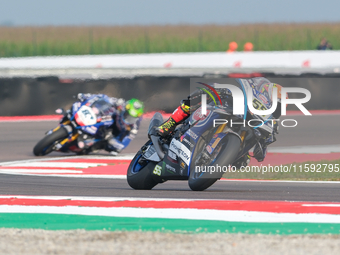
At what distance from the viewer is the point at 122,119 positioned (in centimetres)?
1209

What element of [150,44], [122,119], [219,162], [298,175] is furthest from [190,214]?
[150,44]

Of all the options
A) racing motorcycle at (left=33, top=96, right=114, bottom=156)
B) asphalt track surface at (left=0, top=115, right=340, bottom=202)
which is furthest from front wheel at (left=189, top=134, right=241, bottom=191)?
racing motorcycle at (left=33, top=96, right=114, bottom=156)

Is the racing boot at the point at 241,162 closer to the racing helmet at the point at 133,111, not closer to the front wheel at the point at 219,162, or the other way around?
the front wheel at the point at 219,162

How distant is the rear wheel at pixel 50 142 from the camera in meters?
12.0

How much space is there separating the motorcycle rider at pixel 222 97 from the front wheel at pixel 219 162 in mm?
368

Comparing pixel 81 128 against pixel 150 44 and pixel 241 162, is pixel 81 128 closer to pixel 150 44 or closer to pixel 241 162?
pixel 241 162

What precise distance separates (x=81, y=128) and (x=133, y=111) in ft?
3.28

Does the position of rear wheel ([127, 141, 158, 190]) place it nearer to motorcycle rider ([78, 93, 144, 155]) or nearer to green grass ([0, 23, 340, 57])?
motorcycle rider ([78, 93, 144, 155])

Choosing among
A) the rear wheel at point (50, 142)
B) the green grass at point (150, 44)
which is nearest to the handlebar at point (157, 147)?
the rear wheel at point (50, 142)

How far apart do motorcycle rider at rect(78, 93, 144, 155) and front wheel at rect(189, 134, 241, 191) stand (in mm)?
5517

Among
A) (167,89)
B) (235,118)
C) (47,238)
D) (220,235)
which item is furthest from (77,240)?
(167,89)

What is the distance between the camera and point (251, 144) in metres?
6.56

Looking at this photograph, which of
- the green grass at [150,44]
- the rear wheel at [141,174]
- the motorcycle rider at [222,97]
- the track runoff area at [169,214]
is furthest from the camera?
the green grass at [150,44]

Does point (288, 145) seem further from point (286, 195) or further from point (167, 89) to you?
point (286, 195)
